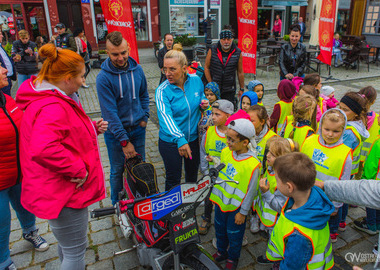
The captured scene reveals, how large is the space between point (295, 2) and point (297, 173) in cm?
2111

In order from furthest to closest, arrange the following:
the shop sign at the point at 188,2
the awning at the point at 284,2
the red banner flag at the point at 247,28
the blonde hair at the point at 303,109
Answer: the shop sign at the point at 188,2 < the awning at the point at 284,2 < the red banner flag at the point at 247,28 < the blonde hair at the point at 303,109

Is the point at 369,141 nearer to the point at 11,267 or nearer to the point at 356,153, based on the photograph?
the point at 356,153

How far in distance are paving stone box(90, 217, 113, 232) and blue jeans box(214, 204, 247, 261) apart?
146 cm

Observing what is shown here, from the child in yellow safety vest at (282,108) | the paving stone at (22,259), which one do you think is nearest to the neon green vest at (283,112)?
the child in yellow safety vest at (282,108)

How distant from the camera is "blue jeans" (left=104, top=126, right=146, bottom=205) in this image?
3.21 meters

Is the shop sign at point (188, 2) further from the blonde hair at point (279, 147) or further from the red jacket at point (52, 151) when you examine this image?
the red jacket at point (52, 151)

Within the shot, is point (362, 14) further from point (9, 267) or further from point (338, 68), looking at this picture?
point (9, 267)

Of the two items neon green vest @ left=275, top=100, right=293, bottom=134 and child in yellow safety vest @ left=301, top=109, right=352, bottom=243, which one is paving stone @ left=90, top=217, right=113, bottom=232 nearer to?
child in yellow safety vest @ left=301, top=109, right=352, bottom=243

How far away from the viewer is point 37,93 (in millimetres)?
1897

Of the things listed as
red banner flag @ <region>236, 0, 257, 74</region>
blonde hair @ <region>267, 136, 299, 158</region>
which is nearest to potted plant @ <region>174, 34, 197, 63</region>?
red banner flag @ <region>236, 0, 257, 74</region>

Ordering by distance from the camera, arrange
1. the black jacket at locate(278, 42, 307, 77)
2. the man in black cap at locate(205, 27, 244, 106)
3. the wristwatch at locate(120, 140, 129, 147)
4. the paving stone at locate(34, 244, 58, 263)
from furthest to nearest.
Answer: the black jacket at locate(278, 42, 307, 77) → the man in black cap at locate(205, 27, 244, 106) → the wristwatch at locate(120, 140, 129, 147) → the paving stone at locate(34, 244, 58, 263)

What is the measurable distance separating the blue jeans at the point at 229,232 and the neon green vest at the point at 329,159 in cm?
91

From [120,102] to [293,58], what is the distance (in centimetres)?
451

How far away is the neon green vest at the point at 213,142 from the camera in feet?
10.1
